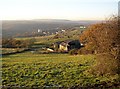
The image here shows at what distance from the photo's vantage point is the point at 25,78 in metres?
18.4

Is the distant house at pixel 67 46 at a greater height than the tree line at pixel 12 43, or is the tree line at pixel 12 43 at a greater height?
the tree line at pixel 12 43

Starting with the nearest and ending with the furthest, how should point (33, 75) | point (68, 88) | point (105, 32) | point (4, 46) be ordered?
point (68, 88) < point (105, 32) < point (33, 75) < point (4, 46)

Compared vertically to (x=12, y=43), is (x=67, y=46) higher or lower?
lower

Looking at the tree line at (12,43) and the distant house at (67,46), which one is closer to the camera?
the tree line at (12,43)

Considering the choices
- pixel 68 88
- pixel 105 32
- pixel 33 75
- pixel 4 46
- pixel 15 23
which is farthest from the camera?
pixel 15 23

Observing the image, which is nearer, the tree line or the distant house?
the tree line

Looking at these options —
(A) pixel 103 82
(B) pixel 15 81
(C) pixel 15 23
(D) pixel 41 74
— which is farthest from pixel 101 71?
(C) pixel 15 23

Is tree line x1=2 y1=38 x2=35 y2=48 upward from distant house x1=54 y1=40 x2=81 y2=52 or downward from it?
upward

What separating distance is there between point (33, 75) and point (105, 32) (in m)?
6.48

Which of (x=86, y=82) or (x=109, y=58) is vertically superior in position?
(x=109, y=58)

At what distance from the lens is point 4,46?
1908 inches

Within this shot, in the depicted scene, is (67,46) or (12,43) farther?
(67,46)

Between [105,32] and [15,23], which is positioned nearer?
[105,32]

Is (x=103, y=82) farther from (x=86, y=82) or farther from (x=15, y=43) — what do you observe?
(x=15, y=43)
